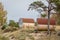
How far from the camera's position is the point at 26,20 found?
201 ft

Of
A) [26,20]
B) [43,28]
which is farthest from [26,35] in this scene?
[26,20]

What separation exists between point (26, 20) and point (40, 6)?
90.7 ft

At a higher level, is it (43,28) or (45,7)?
(45,7)

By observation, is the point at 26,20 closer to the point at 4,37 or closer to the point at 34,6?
the point at 34,6

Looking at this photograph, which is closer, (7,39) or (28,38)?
(7,39)

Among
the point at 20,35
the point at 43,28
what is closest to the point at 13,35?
the point at 20,35

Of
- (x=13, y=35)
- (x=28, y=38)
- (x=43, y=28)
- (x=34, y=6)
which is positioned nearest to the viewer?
(x=13, y=35)

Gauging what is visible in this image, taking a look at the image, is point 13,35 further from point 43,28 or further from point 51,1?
point 43,28

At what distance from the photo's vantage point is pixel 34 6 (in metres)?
34.2

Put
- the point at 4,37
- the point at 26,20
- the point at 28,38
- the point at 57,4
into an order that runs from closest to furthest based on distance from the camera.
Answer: the point at 4,37
the point at 28,38
the point at 57,4
the point at 26,20

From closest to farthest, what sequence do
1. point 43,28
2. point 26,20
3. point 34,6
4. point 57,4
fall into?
point 57,4 → point 34,6 → point 43,28 → point 26,20

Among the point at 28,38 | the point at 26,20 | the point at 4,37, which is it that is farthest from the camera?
the point at 26,20

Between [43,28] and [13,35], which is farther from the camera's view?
[43,28]

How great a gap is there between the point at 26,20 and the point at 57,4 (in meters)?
29.7
